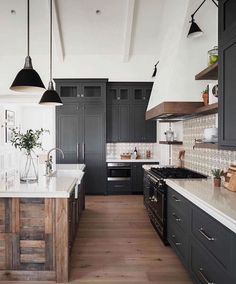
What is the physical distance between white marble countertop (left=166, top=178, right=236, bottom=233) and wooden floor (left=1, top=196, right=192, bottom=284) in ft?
2.81

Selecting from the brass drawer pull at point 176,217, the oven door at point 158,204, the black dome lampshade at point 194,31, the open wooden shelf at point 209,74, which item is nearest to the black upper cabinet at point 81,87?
the oven door at point 158,204

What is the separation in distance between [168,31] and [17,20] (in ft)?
10.8

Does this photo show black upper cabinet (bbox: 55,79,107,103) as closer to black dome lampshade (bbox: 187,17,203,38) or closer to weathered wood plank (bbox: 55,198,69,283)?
black dome lampshade (bbox: 187,17,203,38)

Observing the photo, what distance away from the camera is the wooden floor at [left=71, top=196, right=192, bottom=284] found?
107 inches

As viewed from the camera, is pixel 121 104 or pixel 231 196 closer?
pixel 231 196

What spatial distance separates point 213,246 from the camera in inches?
77.0

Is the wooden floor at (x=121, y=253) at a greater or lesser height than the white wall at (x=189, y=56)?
lesser

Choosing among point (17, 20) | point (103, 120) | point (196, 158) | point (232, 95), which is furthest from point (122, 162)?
point (232, 95)

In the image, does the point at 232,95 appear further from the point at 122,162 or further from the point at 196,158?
the point at 122,162

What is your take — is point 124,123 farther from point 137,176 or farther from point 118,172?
point 137,176

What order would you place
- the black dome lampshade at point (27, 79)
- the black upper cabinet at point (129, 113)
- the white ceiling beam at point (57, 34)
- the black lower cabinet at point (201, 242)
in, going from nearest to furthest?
the black lower cabinet at point (201, 242), the black dome lampshade at point (27, 79), the white ceiling beam at point (57, 34), the black upper cabinet at point (129, 113)

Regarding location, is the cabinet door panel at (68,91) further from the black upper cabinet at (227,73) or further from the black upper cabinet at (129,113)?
the black upper cabinet at (227,73)

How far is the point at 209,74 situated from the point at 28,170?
242 centimetres

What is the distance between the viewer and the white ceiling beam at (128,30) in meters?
5.19
